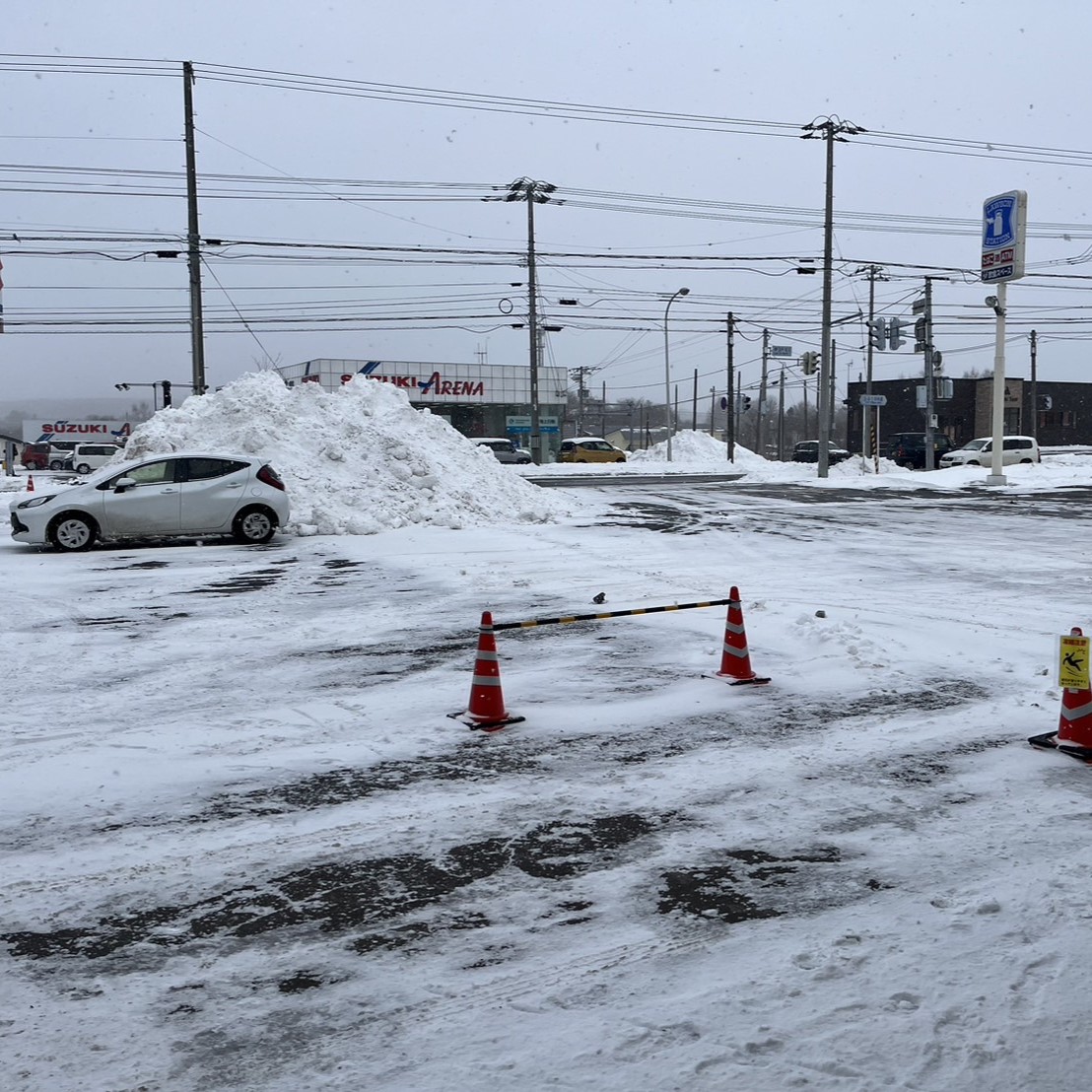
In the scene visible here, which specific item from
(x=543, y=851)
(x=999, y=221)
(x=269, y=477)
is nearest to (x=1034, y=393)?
(x=999, y=221)

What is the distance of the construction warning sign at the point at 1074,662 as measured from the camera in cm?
629

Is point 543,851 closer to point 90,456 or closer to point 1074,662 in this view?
point 1074,662

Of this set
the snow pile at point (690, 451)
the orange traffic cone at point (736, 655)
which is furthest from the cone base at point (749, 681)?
the snow pile at point (690, 451)

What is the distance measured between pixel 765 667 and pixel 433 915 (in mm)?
4933

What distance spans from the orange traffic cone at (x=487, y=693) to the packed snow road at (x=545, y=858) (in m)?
0.16

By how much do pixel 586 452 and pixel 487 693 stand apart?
49.2 meters

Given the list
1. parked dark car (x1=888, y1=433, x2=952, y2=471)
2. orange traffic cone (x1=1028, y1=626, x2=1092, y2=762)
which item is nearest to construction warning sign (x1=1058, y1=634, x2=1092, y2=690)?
orange traffic cone (x1=1028, y1=626, x2=1092, y2=762)

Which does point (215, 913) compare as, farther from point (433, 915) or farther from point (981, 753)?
point (981, 753)

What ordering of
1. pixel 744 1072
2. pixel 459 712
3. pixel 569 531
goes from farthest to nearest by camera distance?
pixel 569 531, pixel 459 712, pixel 744 1072

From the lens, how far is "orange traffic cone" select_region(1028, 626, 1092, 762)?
6.23 meters

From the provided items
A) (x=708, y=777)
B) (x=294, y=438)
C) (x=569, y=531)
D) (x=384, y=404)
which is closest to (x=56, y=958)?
(x=708, y=777)

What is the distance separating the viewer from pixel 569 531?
64.2 feet

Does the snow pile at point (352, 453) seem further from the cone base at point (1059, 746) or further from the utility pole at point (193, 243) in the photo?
the cone base at point (1059, 746)

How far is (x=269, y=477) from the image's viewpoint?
58.7 feet
